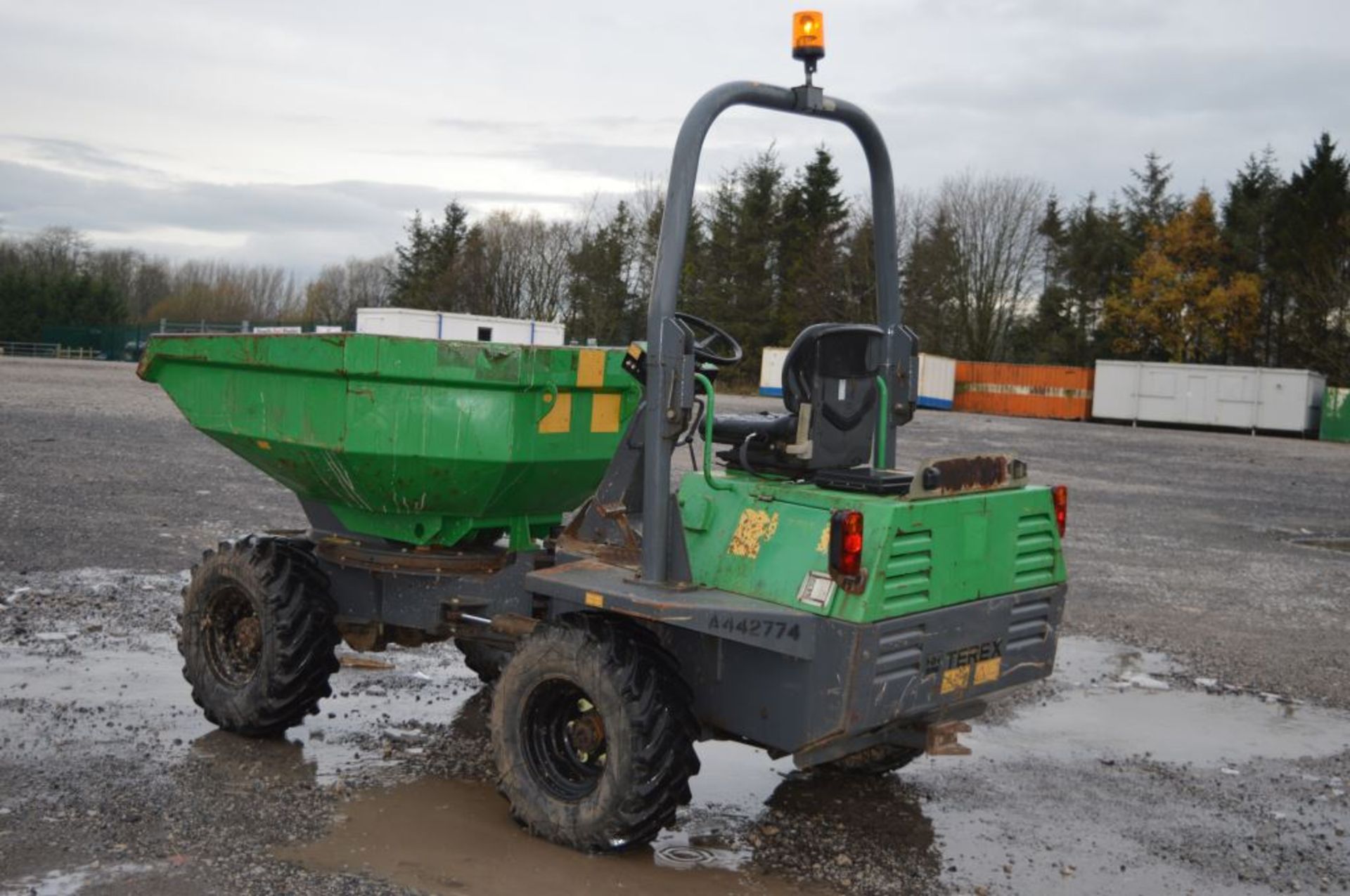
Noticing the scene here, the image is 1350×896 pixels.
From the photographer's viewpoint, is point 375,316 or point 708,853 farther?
point 375,316

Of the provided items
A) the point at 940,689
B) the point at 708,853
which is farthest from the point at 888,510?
the point at 708,853

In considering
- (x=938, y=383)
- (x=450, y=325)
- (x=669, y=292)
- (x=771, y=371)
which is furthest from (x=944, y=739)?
(x=938, y=383)

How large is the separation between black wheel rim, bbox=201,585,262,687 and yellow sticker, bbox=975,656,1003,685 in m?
3.12

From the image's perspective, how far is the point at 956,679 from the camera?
4.66m

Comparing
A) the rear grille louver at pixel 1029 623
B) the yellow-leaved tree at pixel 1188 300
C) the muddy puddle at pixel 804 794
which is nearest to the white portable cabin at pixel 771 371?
Result: the yellow-leaved tree at pixel 1188 300

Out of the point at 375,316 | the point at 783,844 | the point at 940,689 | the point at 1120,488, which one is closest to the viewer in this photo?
the point at 940,689

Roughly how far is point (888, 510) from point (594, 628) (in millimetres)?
1122

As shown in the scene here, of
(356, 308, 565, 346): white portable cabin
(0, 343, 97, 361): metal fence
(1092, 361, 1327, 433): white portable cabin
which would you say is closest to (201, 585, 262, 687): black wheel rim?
(356, 308, 565, 346): white portable cabin

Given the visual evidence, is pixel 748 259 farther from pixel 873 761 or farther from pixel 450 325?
pixel 873 761

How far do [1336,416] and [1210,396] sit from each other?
3500 mm

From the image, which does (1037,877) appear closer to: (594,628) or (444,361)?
(594,628)

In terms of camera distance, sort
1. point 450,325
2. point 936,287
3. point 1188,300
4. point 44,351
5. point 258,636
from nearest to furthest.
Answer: point 258,636, point 450,325, point 1188,300, point 936,287, point 44,351

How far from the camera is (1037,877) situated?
4695 millimetres

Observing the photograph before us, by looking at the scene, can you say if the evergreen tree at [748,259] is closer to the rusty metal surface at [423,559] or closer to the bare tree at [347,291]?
the bare tree at [347,291]
